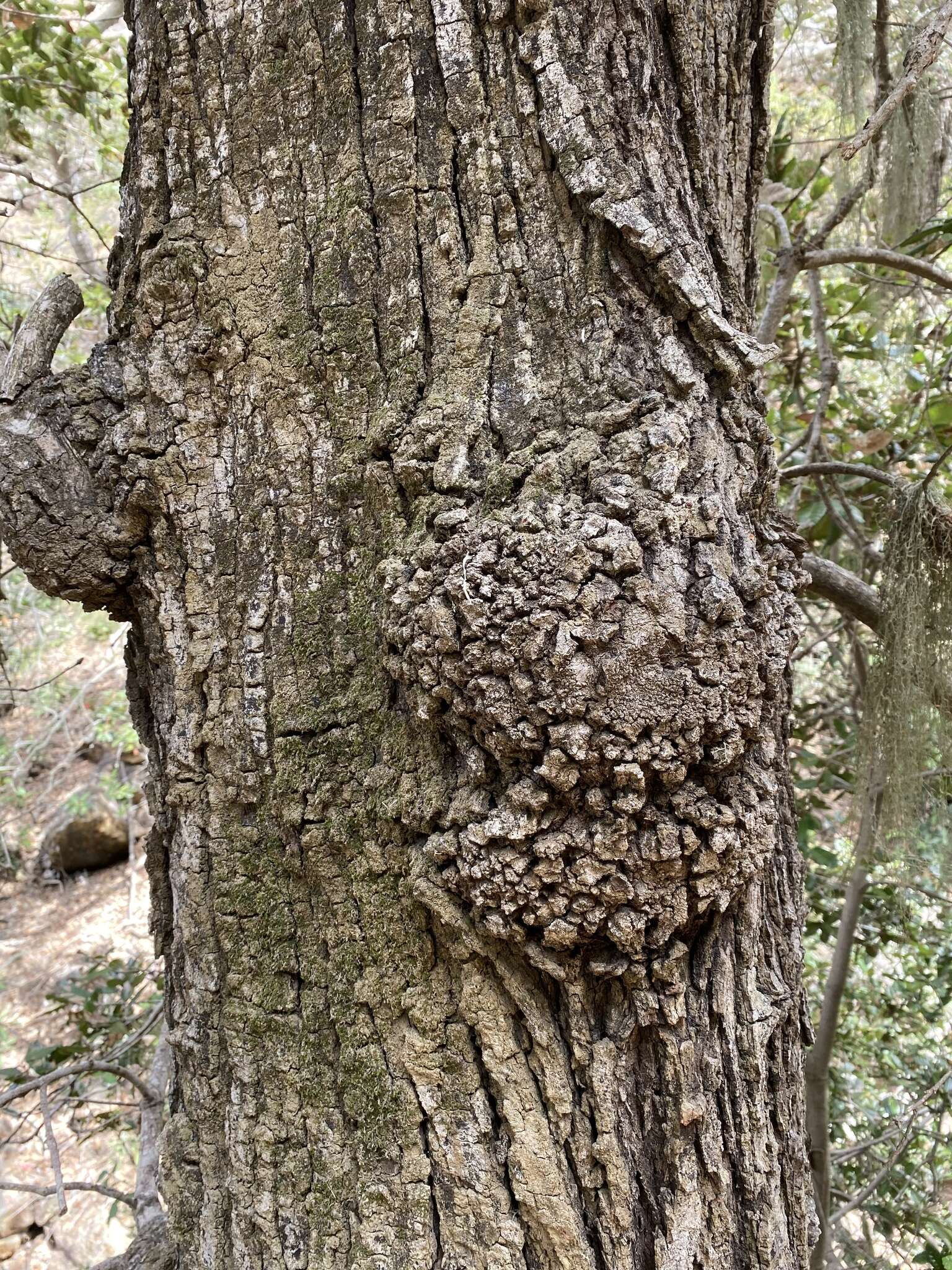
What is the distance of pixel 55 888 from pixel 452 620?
5.68 metres

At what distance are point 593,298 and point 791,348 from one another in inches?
97.7

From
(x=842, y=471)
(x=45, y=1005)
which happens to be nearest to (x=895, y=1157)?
(x=842, y=471)

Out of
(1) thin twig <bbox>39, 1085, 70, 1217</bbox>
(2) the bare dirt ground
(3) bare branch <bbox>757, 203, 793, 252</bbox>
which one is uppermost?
(3) bare branch <bbox>757, 203, 793, 252</bbox>

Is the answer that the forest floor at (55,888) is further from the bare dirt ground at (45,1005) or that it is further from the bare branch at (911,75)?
the bare branch at (911,75)

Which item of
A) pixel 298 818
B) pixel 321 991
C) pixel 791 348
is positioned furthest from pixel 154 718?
pixel 791 348

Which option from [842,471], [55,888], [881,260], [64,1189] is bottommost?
[55,888]

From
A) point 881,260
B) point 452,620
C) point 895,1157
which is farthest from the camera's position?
point 895,1157

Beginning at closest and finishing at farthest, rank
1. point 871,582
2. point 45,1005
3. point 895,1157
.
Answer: point 895,1157
point 871,582
point 45,1005

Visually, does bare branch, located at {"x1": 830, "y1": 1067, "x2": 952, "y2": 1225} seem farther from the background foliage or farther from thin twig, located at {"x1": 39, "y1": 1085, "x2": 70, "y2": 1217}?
thin twig, located at {"x1": 39, "y1": 1085, "x2": 70, "y2": 1217}

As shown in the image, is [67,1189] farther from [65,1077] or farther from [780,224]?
[780,224]

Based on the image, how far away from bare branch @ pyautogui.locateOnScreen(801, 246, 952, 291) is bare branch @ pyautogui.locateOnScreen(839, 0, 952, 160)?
615 millimetres

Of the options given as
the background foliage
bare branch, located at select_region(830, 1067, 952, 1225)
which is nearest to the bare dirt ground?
the background foliage

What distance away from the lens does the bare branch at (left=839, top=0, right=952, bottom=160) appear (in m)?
0.76

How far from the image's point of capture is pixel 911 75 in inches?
30.8
